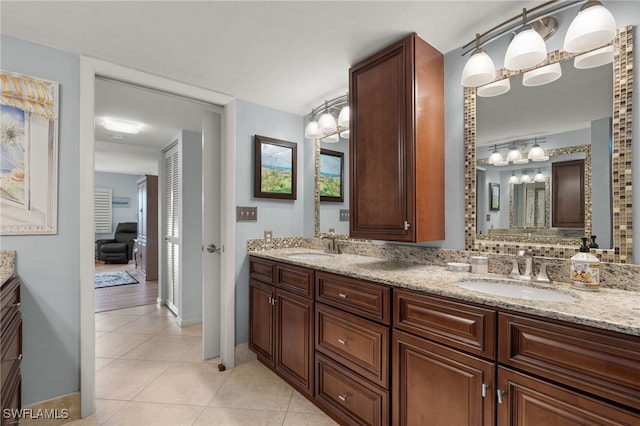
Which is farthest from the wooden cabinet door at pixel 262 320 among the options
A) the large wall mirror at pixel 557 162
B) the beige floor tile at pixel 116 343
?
the large wall mirror at pixel 557 162

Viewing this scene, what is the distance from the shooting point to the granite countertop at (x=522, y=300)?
86cm

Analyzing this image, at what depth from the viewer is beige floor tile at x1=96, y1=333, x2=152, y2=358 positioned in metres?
2.68

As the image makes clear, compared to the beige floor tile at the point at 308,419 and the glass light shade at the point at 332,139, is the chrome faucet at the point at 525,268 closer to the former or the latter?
the beige floor tile at the point at 308,419

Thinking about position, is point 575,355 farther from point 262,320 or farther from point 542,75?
point 262,320

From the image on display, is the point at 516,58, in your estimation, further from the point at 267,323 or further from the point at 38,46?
the point at 38,46

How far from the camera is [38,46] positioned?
175 centimetres

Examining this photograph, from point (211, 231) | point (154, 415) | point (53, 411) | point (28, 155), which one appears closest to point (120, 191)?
point (211, 231)

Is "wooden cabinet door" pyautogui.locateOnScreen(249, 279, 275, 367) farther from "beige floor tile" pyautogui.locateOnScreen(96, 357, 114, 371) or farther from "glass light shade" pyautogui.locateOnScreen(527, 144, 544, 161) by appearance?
"glass light shade" pyautogui.locateOnScreen(527, 144, 544, 161)

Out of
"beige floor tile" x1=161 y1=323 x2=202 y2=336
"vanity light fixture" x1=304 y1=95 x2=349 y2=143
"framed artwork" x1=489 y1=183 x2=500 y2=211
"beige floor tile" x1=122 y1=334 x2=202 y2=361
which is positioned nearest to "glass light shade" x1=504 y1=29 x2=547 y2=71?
"framed artwork" x1=489 y1=183 x2=500 y2=211

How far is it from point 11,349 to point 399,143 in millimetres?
2203

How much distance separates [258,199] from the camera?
268 cm

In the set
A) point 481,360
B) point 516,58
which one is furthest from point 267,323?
point 516,58

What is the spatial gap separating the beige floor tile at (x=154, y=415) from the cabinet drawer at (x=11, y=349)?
649 millimetres

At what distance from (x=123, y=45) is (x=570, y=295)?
8.72 feet
